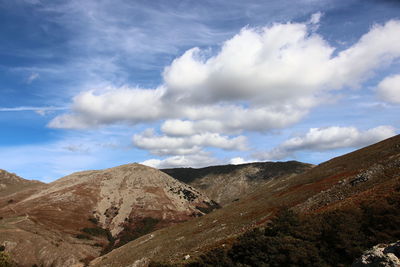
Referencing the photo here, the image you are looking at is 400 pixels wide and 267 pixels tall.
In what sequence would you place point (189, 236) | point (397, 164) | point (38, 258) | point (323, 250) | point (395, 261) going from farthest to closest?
1. point (38, 258)
2. point (189, 236)
3. point (397, 164)
4. point (323, 250)
5. point (395, 261)

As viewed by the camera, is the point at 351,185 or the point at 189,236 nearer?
the point at 351,185

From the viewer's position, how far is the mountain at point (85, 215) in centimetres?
9938

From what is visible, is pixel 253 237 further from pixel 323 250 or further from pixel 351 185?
pixel 351 185

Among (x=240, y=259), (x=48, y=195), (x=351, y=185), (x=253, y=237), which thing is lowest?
(x=240, y=259)

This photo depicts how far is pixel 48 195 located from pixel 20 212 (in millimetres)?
30413

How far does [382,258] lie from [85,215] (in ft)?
510

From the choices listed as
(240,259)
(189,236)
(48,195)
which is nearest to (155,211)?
(48,195)

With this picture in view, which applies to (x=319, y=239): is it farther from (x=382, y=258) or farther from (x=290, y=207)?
(x=290, y=207)

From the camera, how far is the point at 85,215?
493 feet

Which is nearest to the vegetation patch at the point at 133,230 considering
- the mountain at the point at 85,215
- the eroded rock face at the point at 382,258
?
the mountain at the point at 85,215

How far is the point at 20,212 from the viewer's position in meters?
135

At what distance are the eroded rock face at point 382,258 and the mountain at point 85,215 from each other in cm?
10143

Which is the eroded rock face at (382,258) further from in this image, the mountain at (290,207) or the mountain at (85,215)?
the mountain at (85,215)

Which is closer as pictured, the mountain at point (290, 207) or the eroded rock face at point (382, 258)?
the eroded rock face at point (382, 258)
